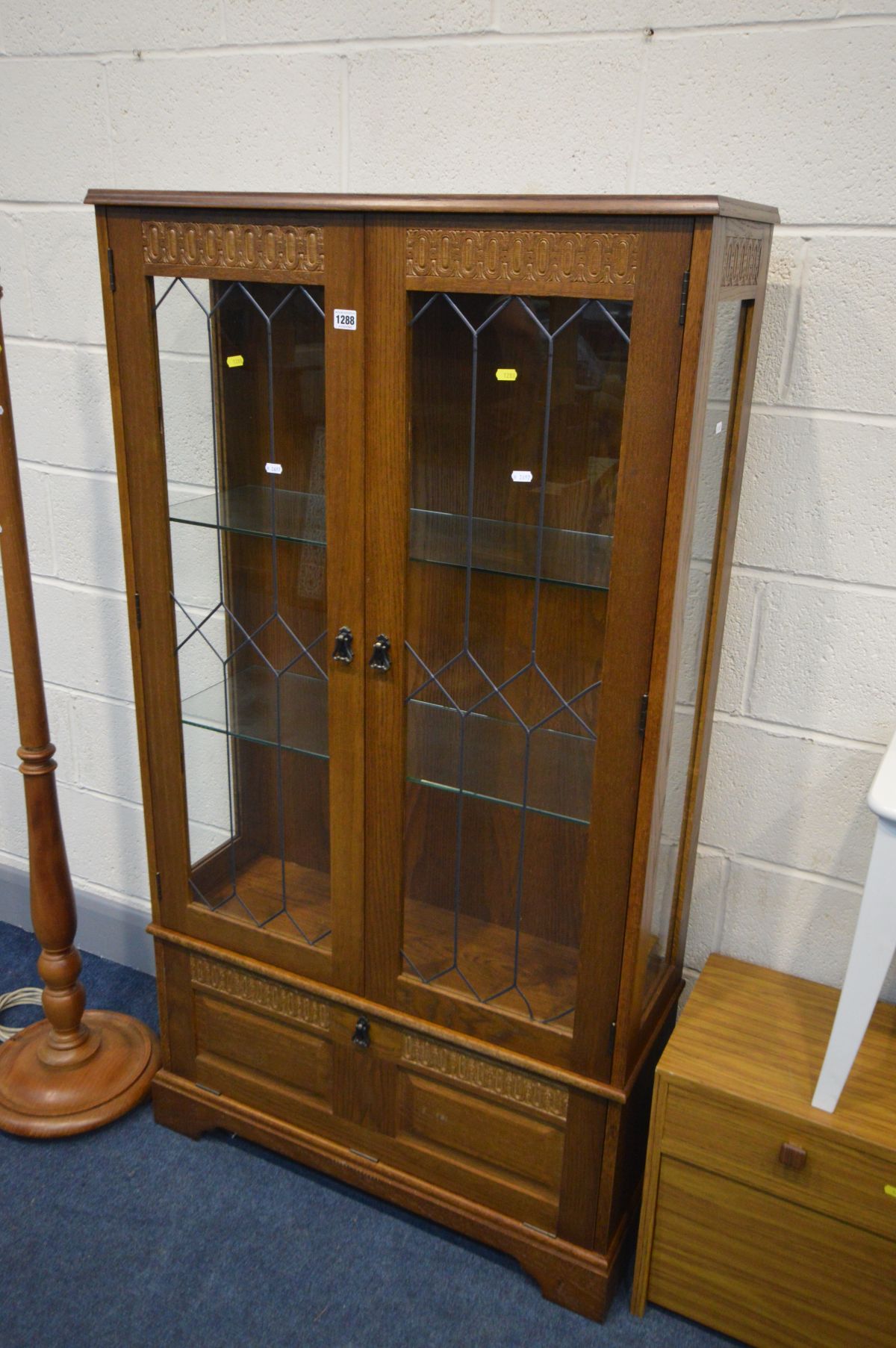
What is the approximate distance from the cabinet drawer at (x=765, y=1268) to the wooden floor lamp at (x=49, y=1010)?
1039mm

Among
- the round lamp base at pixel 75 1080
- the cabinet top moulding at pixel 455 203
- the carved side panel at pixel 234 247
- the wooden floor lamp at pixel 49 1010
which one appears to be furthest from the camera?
the round lamp base at pixel 75 1080

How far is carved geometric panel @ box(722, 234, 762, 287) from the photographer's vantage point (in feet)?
4.30

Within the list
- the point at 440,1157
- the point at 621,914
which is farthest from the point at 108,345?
the point at 440,1157

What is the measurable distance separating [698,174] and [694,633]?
65cm

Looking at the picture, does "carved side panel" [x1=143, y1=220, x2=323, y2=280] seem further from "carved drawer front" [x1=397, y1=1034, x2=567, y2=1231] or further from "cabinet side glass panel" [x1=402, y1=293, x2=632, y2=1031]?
"carved drawer front" [x1=397, y1=1034, x2=567, y2=1231]

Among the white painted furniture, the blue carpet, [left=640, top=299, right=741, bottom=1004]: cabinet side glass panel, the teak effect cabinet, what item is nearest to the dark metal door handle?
the teak effect cabinet

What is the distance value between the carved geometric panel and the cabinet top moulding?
0.10 ft

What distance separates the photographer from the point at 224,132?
1.88 m

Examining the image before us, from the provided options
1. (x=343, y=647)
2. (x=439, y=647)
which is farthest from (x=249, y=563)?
(x=439, y=647)

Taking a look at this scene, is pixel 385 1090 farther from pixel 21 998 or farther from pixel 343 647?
pixel 21 998

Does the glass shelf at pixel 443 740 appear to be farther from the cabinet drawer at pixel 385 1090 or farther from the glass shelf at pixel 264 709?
the cabinet drawer at pixel 385 1090

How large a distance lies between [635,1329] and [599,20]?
1.96 m

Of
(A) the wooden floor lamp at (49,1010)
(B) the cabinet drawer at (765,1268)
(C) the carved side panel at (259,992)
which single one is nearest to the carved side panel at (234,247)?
(A) the wooden floor lamp at (49,1010)

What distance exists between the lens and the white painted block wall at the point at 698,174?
1497 mm
